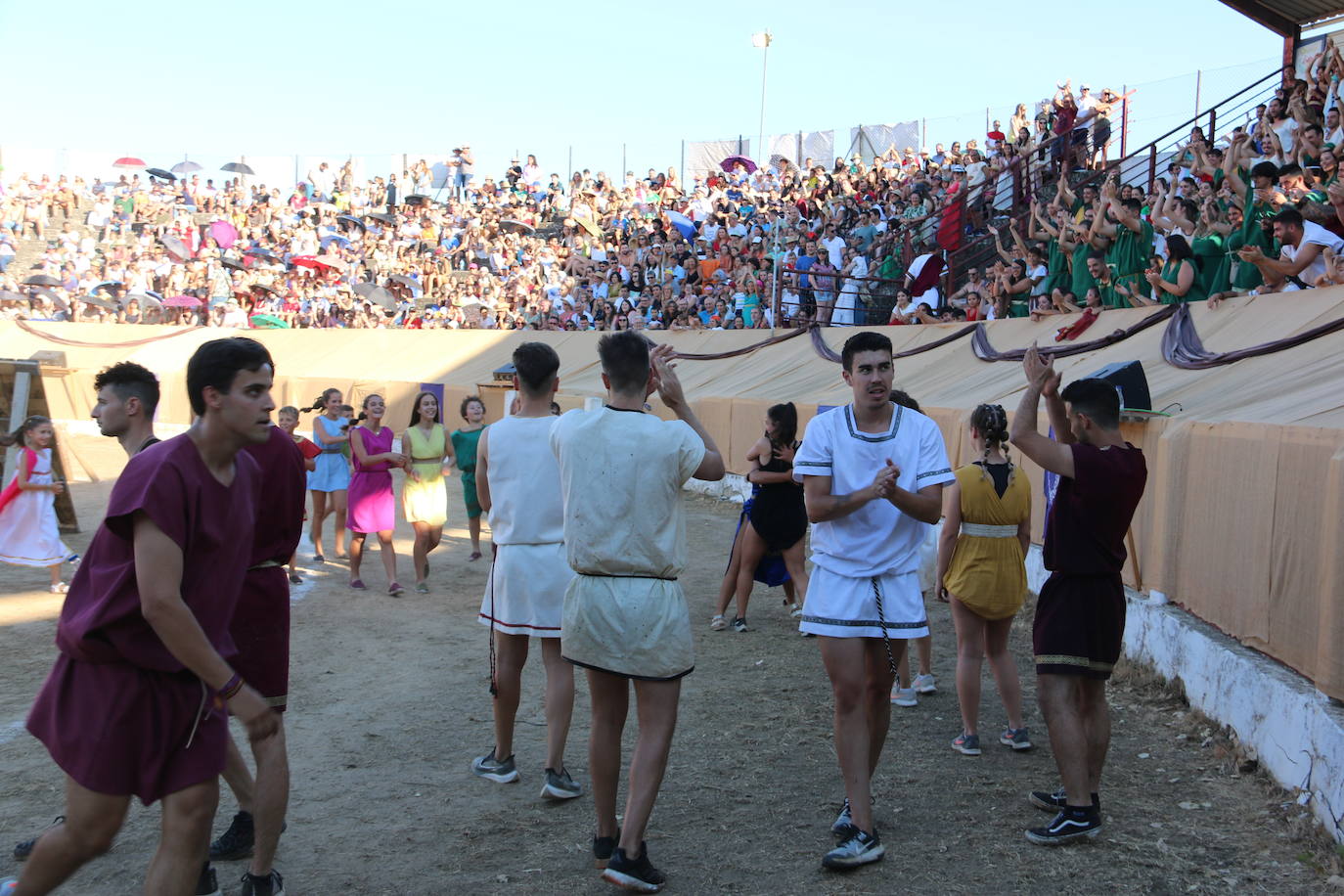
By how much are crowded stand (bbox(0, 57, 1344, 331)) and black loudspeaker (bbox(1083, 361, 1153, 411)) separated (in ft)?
6.70

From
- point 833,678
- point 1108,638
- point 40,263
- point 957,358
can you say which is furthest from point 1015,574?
point 40,263

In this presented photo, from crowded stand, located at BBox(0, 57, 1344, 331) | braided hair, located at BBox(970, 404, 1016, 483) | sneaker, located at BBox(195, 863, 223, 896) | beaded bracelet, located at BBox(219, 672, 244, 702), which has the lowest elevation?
sneaker, located at BBox(195, 863, 223, 896)

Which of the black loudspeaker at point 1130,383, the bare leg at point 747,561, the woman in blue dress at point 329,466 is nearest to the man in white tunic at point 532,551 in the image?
the bare leg at point 747,561

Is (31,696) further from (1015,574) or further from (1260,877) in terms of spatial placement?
(1260,877)

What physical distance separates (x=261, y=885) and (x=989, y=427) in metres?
3.67

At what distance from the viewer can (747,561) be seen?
831cm

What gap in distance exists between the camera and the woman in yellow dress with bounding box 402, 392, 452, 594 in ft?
31.2

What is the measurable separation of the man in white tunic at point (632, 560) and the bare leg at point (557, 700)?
0.83 metres

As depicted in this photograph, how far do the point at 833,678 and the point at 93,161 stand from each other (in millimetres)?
48383

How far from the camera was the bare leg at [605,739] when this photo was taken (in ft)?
13.2

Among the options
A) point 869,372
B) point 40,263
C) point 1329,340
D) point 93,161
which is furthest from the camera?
point 93,161

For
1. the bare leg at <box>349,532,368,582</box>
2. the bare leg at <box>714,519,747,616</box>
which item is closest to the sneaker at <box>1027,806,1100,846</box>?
the bare leg at <box>714,519,747,616</box>

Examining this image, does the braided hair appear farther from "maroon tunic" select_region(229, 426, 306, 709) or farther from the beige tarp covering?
"maroon tunic" select_region(229, 426, 306, 709)

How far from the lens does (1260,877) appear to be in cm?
407
